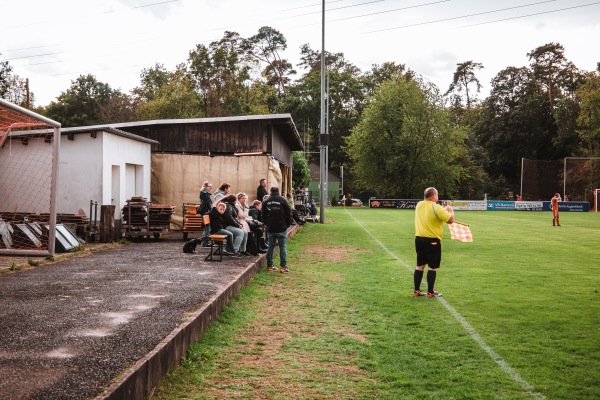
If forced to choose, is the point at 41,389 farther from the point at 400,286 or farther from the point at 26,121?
the point at 26,121

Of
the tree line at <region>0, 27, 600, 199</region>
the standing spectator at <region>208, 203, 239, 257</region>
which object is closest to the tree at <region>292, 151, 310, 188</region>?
the tree line at <region>0, 27, 600, 199</region>

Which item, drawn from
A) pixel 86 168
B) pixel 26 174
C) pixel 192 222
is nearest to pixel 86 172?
pixel 86 168

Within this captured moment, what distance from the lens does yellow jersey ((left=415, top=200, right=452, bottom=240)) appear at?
9.89 metres

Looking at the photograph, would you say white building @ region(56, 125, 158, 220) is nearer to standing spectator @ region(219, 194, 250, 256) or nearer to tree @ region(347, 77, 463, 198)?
standing spectator @ region(219, 194, 250, 256)

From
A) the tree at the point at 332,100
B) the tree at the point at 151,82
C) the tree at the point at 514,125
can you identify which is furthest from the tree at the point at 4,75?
the tree at the point at 514,125

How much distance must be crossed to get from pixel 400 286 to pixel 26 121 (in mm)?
10114

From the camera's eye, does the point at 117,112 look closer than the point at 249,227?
No

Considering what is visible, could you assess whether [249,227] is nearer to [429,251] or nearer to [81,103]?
[429,251]

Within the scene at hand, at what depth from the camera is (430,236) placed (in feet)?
32.6

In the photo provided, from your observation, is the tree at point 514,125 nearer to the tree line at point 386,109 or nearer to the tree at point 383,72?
the tree line at point 386,109

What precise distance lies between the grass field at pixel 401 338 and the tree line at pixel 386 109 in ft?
156

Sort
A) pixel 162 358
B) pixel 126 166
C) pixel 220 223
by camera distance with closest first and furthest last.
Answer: pixel 162 358, pixel 220 223, pixel 126 166

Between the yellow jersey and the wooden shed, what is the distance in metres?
13.4

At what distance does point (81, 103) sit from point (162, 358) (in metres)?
70.7
